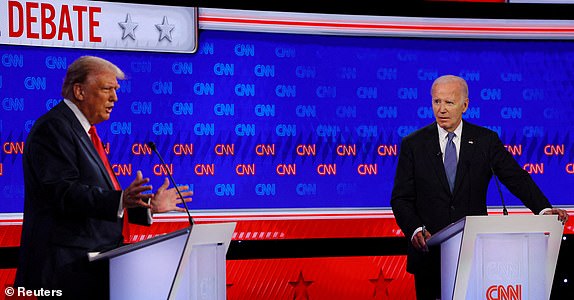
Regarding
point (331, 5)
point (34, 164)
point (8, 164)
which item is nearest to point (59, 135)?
point (34, 164)

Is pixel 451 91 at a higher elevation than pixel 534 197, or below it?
higher

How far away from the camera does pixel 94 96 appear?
149 inches

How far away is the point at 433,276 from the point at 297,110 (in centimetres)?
163

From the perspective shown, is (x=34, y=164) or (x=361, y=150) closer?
(x=34, y=164)

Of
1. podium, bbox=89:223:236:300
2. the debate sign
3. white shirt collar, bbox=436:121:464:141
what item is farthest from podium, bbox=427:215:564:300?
the debate sign

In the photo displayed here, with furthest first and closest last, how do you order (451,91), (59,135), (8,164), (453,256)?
(8,164) < (451,91) < (453,256) < (59,135)

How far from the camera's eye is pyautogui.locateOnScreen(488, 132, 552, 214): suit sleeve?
14.9 feet

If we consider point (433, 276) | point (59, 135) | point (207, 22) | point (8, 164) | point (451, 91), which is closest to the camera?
point (59, 135)

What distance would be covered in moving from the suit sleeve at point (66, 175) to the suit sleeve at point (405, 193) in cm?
164

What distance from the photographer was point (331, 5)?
216 inches

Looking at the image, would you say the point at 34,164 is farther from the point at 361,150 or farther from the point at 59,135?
the point at 361,150

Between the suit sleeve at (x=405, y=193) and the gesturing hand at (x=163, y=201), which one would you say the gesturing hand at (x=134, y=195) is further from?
the suit sleeve at (x=405, y=193)

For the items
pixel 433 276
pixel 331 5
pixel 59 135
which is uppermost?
pixel 331 5

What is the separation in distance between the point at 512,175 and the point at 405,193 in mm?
608
